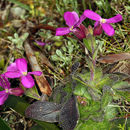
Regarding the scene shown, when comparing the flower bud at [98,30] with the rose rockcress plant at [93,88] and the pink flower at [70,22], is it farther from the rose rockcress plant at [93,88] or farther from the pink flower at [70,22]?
the pink flower at [70,22]

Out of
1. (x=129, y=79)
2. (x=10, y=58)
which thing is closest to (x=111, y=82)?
(x=129, y=79)

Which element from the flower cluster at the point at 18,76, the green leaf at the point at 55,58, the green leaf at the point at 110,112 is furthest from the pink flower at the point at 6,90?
the green leaf at the point at 110,112

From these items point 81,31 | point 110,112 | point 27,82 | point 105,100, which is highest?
point 81,31

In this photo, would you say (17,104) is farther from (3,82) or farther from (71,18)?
(71,18)

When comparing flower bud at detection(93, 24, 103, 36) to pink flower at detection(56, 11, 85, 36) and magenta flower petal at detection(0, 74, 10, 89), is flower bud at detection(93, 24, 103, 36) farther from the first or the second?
magenta flower petal at detection(0, 74, 10, 89)

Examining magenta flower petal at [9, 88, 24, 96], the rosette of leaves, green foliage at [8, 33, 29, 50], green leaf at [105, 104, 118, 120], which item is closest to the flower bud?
the rosette of leaves

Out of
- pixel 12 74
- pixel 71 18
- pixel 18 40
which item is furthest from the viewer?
pixel 18 40

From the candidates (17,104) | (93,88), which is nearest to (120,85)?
(93,88)

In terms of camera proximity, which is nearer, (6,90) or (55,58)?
(6,90)

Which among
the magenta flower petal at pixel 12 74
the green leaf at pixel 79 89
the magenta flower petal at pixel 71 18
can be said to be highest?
the magenta flower petal at pixel 71 18

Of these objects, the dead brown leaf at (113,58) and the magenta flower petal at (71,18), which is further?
the dead brown leaf at (113,58)

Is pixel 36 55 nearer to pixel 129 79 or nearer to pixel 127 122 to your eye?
pixel 129 79

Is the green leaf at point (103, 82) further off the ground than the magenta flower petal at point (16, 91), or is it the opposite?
the green leaf at point (103, 82)
